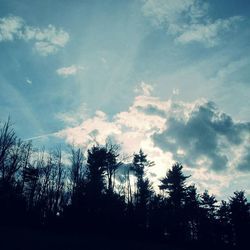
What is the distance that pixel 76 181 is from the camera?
4197cm

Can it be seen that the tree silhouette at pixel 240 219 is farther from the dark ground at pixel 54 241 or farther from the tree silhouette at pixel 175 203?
the dark ground at pixel 54 241

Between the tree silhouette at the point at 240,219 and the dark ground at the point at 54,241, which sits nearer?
the dark ground at the point at 54,241

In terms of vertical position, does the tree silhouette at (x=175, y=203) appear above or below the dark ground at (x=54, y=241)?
above

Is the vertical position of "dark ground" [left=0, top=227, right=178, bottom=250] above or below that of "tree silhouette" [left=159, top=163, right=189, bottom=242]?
below

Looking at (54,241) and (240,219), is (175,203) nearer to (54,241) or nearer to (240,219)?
(240,219)

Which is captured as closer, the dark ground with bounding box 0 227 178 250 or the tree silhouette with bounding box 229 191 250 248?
the dark ground with bounding box 0 227 178 250

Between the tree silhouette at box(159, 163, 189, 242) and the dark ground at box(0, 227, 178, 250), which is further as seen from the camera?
the tree silhouette at box(159, 163, 189, 242)

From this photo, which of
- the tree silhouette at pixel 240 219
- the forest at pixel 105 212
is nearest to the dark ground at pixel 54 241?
the forest at pixel 105 212

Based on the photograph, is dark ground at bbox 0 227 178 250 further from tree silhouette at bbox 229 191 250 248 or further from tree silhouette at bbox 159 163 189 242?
tree silhouette at bbox 229 191 250 248

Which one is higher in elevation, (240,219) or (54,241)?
(240,219)

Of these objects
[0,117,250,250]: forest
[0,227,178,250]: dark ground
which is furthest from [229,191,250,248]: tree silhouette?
[0,227,178,250]: dark ground

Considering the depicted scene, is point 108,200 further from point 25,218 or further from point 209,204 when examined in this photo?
point 209,204

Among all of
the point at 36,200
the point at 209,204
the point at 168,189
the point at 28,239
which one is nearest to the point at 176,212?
the point at 168,189

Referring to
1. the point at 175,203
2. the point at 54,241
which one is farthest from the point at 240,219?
the point at 54,241
